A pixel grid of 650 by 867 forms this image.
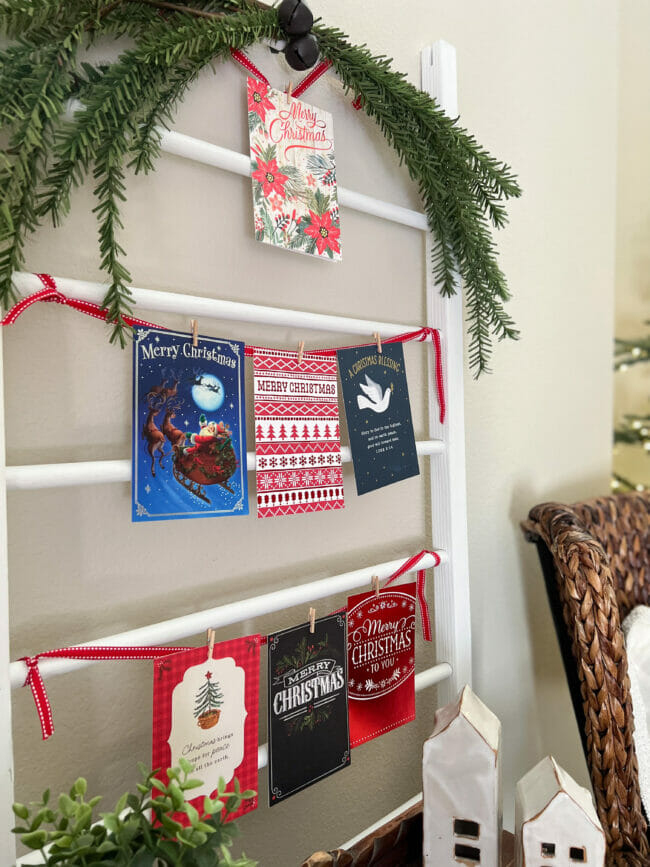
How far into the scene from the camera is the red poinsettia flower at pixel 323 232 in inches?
29.6

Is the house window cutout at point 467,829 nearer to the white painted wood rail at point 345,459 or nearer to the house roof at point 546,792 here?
the house roof at point 546,792

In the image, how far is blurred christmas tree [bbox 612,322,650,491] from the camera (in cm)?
214

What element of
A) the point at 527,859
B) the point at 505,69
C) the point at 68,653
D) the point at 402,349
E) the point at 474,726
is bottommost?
the point at 527,859

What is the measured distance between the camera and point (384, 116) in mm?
779

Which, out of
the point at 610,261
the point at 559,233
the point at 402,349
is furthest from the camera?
the point at 610,261

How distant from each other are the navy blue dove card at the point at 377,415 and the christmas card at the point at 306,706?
0.19m

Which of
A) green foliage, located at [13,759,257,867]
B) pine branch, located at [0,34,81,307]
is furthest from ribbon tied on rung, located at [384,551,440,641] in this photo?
pine branch, located at [0,34,81,307]

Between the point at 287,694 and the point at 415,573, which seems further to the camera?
the point at 415,573

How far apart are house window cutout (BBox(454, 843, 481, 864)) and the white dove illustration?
48cm

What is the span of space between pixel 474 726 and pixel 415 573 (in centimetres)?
29

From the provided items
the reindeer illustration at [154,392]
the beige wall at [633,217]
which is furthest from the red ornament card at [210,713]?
the beige wall at [633,217]

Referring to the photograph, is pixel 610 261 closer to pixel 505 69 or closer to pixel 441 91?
pixel 505 69

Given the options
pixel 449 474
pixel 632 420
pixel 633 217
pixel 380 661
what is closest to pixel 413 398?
pixel 449 474

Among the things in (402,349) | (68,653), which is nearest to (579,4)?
(402,349)
